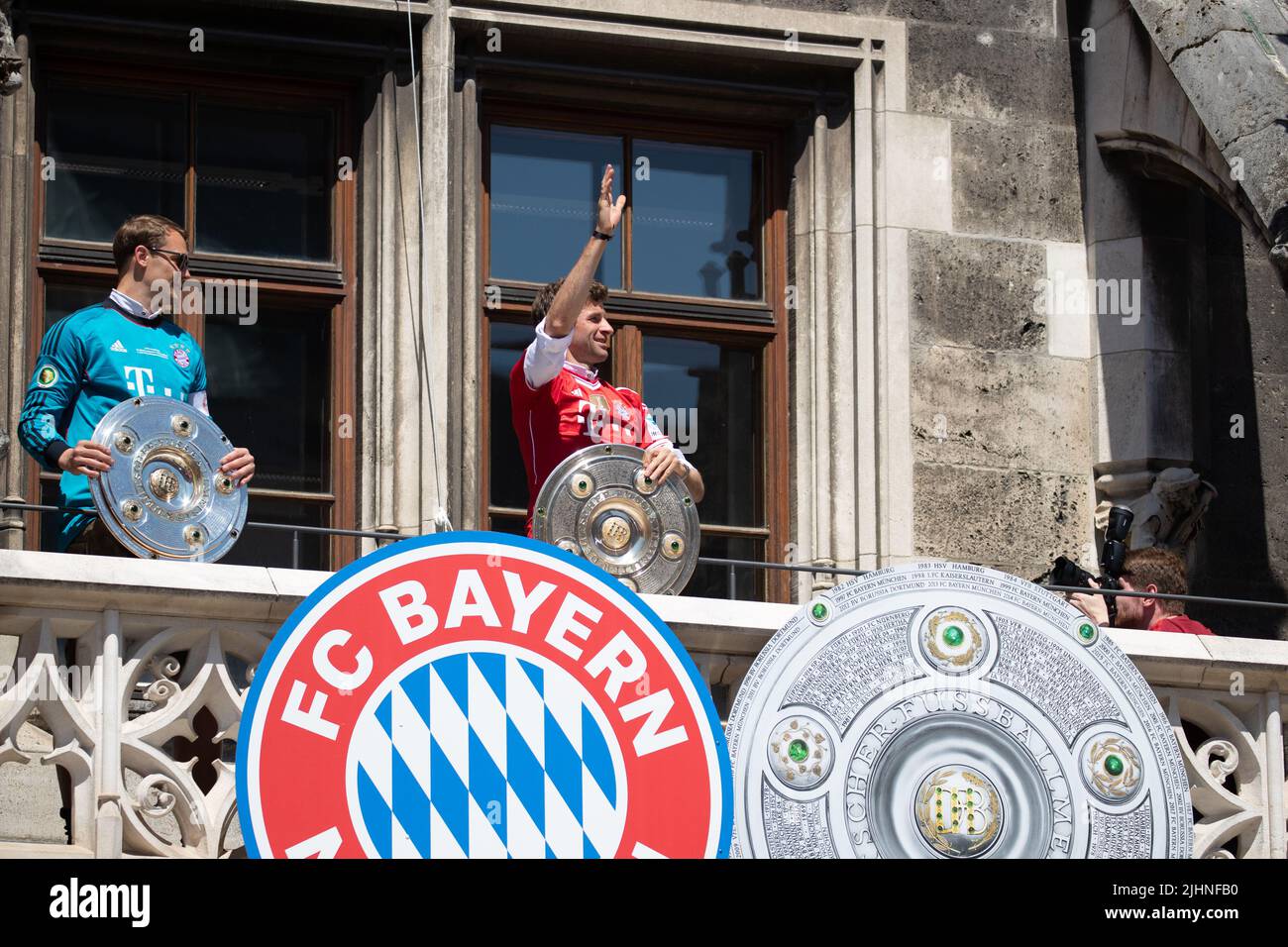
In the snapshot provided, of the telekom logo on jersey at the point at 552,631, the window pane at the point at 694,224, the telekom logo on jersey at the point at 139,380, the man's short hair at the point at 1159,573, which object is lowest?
the telekom logo on jersey at the point at 552,631

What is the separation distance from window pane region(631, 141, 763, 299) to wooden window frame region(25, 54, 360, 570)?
1020 mm

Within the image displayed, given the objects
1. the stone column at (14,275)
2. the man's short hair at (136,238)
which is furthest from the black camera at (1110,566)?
the stone column at (14,275)

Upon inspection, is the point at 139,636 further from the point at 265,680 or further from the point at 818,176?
the point at 818,176

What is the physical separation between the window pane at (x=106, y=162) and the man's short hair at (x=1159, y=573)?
10.9 ft

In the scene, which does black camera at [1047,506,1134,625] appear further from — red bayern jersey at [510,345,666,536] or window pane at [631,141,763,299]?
window pane at [631,141,763,299]

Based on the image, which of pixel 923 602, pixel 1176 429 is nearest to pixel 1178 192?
pixel 1176 429

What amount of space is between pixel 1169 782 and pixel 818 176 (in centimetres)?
304

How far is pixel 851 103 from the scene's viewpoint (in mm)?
11609

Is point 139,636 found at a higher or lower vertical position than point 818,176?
lower

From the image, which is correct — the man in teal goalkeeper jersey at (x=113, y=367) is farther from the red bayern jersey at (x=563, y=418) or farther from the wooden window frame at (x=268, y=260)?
the wooden window frame at (x=268, y=260)

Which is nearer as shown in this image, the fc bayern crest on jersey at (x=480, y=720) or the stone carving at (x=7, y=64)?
the fc bayern crest on jersey at (x=480, y=720)

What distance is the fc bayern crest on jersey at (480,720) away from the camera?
8484mm

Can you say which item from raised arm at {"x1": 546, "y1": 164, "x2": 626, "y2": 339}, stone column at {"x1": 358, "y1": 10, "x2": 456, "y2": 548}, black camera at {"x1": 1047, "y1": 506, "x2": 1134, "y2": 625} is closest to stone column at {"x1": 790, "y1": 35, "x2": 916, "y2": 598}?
black camera at {"x1": 1047, "y1": 506, "x2": 1134, "y2": 625}
